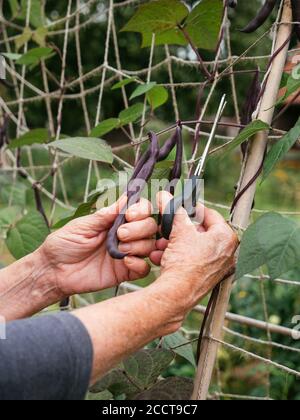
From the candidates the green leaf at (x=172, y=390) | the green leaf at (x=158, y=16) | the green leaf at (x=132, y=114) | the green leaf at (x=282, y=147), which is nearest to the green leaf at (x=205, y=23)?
the green leaf at (x=158, y=16)

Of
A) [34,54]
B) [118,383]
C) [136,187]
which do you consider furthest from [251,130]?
[34,54]

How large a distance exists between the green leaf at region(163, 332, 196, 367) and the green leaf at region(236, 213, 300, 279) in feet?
0.84

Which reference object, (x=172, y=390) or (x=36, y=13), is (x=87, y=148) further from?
(x=36, y=13)

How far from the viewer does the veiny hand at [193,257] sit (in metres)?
0.67

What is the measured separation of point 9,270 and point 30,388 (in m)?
0.33

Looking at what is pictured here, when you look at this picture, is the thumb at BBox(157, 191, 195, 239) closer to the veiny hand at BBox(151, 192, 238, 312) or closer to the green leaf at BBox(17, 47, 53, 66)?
the veiny hand at BBox(151, 192, 238, 312)

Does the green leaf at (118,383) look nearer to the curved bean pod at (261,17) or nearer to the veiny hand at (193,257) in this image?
the veiny hand at (193,257)

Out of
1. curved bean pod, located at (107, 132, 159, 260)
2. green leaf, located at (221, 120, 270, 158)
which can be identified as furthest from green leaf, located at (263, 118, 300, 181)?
curved bean pod, located at (107, 132, 159, 260)

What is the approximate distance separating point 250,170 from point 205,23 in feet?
0.83

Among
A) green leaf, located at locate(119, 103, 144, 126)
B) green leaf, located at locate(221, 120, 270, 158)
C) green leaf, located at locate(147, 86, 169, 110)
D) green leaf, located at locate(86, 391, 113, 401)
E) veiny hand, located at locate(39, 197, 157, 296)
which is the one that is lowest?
green leaf, located at locate(86, 391, 113, 401)

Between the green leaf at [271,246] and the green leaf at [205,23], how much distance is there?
0.33 m

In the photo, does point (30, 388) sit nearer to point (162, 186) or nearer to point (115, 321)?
point (115, 321)

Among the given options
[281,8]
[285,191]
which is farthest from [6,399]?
[285,191]

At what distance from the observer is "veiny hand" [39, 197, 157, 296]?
72 centimetres
